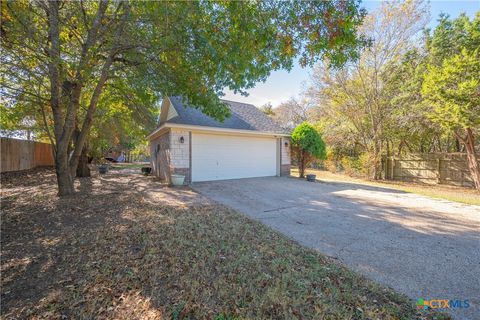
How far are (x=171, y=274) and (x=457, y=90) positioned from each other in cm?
1169

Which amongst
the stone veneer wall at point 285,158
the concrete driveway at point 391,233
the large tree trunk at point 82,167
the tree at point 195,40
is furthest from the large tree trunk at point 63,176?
the stone veneer wall at point 285,158

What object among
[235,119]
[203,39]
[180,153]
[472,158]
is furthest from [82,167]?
[472,158]

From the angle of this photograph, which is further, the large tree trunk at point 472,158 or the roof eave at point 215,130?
the large tree trunk at point 472,158

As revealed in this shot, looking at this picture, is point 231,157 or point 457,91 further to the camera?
point 231,157

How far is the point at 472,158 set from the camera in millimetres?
9180

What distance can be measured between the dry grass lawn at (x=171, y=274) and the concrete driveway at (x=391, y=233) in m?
0.47

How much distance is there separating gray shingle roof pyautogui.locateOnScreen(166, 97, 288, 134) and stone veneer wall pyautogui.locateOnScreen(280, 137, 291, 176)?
699 mm

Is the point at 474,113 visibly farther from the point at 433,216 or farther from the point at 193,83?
the point at 193,83

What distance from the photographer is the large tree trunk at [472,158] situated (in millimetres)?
8909

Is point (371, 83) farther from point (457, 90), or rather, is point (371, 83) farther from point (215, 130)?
point (215, 130)

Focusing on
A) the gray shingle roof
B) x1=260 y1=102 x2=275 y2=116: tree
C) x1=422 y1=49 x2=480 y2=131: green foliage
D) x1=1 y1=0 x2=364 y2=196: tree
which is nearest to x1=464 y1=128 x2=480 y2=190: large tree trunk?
x1=422 y1=49 x2=480 y2=131: green foliage

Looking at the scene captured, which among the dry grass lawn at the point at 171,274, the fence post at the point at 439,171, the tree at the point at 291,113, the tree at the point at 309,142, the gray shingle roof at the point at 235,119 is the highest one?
the tree at the point at 291,113

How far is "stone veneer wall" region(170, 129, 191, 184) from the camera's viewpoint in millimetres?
8586

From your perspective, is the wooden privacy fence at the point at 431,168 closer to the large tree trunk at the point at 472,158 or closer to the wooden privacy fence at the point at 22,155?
the large tree trunk at the point at 472,158
